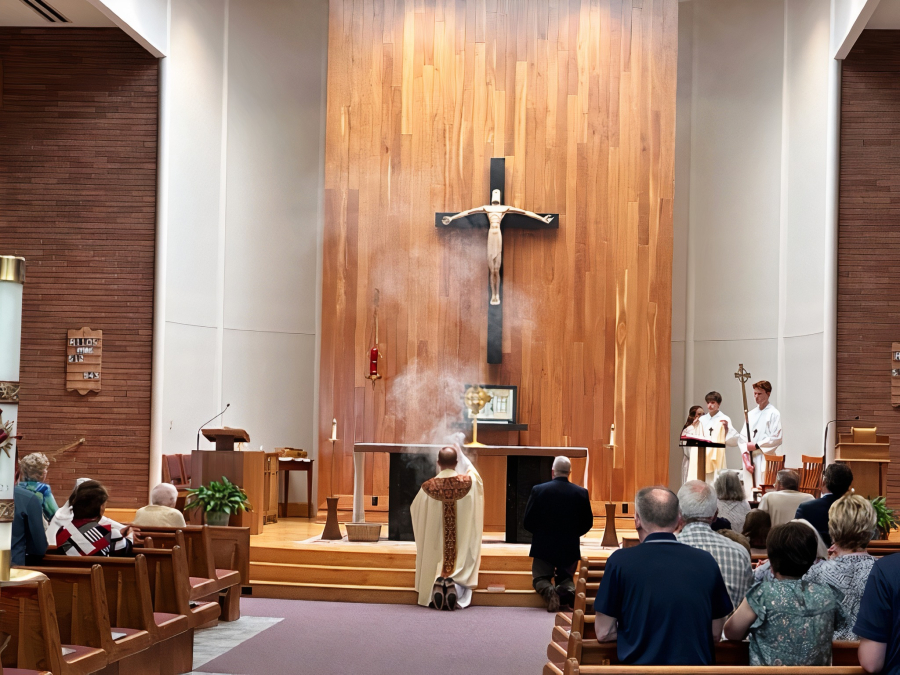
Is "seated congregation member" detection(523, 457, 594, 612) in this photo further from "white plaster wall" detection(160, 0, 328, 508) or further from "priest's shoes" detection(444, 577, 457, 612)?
"white plaster wall" detection(160, 0, 328, 508)

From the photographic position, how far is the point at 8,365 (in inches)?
118

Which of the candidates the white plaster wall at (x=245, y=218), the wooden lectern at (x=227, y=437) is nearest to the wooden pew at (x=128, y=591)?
the wooden lectern at (x=227, y=437)

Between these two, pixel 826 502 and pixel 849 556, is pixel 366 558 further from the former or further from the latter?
pixel 849 556

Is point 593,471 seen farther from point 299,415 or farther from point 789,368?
point 299,415

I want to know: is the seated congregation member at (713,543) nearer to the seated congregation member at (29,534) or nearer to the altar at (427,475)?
the seated congregation member at (29,534)

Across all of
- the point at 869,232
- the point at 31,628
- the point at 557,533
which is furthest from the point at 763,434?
the point at 31,628

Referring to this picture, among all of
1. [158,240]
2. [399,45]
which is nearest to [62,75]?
[158,240]

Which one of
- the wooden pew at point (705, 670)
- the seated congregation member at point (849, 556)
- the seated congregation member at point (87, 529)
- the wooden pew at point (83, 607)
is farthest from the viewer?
the seated congregation member at point (87, 529)

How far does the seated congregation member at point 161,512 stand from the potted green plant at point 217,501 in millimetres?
1190

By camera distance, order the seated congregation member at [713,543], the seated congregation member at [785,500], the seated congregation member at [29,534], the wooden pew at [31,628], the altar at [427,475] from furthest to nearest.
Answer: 1. the altar at [427,475]
2. the seated congregation member at [785,500]
3. the seated congregation member at [29,534]
4. the seated congregation member at [713,543]
5. the wooden pew at [31,628]

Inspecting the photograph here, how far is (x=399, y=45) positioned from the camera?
1198 centimetres

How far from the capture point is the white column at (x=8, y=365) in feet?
9.73

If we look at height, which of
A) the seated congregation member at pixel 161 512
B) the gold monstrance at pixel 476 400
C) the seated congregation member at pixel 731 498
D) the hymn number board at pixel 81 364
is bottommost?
the seated congregation member at pixel 161 512

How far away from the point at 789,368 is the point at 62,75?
8.39 metres
